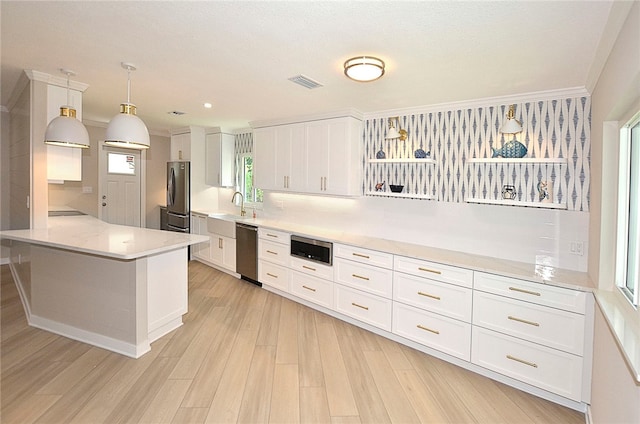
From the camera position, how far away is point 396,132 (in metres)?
3.76

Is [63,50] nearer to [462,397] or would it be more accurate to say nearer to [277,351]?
Result: [277,351]

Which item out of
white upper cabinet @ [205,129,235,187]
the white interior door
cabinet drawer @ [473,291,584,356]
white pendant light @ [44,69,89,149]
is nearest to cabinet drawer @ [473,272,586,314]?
cabinet drawer @ [473,291,584,356]

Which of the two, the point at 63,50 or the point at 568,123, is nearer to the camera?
the point at 63,50

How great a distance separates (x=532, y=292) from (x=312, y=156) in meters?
2.86

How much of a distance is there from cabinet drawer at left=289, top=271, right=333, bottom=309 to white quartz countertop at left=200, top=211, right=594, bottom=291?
1.80 ft

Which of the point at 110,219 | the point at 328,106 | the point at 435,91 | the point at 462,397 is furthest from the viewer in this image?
the point at 110,219

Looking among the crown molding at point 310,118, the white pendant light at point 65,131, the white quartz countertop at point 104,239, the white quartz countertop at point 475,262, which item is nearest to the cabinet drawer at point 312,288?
the white quartz countertop at point 475,262

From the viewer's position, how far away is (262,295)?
14.6 ft

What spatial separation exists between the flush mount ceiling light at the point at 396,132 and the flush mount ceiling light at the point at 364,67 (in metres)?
1.40

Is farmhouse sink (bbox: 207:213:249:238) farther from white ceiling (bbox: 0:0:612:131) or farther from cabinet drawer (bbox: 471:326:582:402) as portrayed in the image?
cabinet drawer (bbox: 471:326:582:402)

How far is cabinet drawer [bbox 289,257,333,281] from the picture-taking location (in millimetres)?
3834

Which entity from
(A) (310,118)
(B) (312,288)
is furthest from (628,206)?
(A) (310,118)

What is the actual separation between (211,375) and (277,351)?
63 centimetres

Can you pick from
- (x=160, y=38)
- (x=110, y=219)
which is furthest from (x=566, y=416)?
(x=110, y=219)
